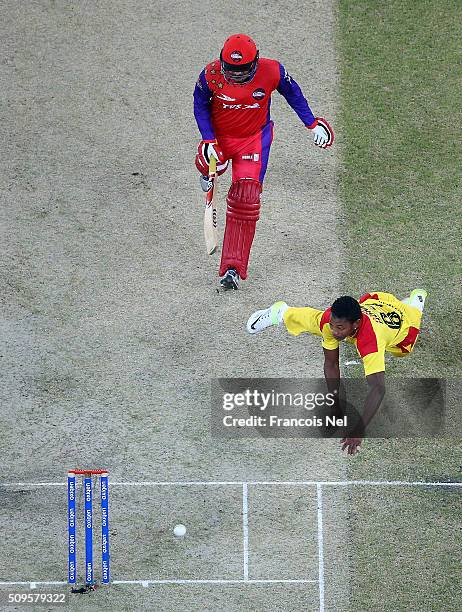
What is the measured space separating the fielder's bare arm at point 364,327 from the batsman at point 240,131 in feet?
4.01

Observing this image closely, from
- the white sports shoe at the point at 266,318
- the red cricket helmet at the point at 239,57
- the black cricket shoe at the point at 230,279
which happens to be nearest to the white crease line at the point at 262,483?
the white sports shoe at the point at 266,318

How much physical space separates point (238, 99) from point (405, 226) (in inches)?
144

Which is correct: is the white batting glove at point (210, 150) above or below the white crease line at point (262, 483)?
above

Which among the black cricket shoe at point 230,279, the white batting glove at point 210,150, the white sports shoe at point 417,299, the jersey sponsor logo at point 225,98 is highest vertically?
the jersey sponsor logo at point 225,98

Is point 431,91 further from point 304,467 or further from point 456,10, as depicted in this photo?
point 304,467

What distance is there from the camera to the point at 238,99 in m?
19.0

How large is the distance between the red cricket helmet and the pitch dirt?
10.2 feet

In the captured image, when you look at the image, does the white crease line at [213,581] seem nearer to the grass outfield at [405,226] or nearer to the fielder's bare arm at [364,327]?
the grass outfield at [405,226]

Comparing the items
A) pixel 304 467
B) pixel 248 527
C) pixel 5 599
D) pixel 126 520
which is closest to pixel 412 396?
pixel 304 467

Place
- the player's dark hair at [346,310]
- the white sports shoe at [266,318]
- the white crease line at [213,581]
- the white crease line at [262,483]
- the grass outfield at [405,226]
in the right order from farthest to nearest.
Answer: the white sports shoe at [266,318], the white crease line at [262,483], the grass outfield at [405,226], the player's dark hair at [346,310], the white crease line at [213,581]

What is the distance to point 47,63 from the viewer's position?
76.7 ft

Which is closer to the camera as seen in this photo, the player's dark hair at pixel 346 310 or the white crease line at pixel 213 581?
the white crease line at pixel 213 581

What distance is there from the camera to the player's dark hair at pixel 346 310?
16.7 metres

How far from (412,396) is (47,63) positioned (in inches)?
367
